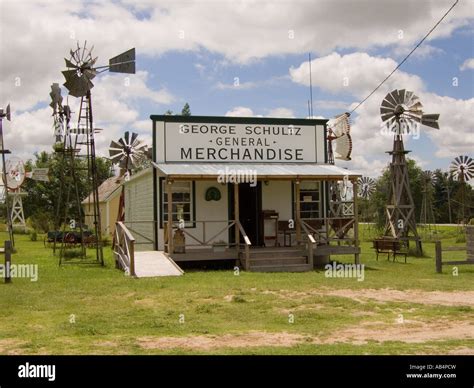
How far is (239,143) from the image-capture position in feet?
67.4

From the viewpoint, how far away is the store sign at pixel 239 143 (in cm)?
1994

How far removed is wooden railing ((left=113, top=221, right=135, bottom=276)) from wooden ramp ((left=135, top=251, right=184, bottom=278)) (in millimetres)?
272

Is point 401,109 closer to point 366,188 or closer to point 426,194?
point 426,194

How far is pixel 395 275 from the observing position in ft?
56.4

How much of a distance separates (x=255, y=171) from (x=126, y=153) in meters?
11.8

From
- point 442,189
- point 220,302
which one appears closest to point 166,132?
point 220,302

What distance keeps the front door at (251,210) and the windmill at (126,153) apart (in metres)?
9.51

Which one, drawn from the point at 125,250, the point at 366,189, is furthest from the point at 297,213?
the point at 366,189

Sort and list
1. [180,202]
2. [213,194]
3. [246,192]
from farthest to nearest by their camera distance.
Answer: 1. [246,192]
2. [213,194]
3. [180,202]

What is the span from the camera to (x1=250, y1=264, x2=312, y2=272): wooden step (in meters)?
17.7

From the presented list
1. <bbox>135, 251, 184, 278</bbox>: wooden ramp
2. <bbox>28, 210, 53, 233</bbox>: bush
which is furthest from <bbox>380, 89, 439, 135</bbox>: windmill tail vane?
<bbox>28, 210, 53, 233</bbox>: bush

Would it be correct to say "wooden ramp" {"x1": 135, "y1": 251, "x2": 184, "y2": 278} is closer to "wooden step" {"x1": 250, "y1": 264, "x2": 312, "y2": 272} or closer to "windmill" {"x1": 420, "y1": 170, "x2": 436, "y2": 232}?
"wooden step" {"x1": 250, "y1": 264, "x2": 312, "y2": 272}

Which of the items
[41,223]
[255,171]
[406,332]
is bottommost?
[406,332]
